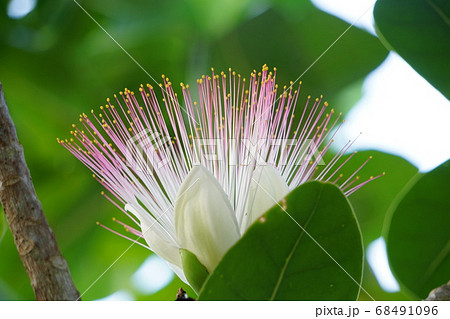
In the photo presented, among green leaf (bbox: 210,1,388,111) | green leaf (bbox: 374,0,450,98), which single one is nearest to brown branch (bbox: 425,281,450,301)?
green leaf (bbox: 374,0,450,98)

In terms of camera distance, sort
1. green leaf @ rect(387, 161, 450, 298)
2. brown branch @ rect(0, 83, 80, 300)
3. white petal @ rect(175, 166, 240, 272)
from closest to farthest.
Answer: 1. brown branch @ rect(0, 83, 80, 300)
2. white petal @ rect(175, 166, 240, 272)
3. green leaf @ rect(387, 161, 450, 298)

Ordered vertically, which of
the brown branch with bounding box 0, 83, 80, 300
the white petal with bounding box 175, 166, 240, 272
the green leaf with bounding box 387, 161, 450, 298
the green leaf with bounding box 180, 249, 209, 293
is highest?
the brown branch with bounding box 0, 83, 80, 300

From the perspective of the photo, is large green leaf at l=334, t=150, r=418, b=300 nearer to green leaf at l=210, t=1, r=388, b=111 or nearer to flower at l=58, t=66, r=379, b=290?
green leaf at l=210, t=1, r=388, b=111

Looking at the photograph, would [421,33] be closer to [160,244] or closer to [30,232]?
[160,244]

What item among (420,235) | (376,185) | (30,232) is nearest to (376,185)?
(376,185)
